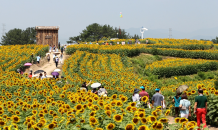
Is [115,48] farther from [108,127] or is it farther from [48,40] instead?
[108,127]

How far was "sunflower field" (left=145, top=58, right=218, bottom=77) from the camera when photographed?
108ft

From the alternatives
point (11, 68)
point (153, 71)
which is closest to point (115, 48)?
point (153, 71)

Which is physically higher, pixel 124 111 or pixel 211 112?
pixel 124 111

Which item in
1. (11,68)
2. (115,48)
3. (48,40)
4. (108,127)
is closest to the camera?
Result: (108,127)

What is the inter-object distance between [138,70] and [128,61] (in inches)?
87.0

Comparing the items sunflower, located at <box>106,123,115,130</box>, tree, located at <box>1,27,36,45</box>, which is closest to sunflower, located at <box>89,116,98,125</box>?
sunflower, located at <box>106,123,115,130</box>

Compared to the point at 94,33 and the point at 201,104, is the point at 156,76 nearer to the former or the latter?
the point at 201,104

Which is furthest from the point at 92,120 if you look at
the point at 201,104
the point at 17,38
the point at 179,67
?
the point at 17,38

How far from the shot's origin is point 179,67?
34031 mm

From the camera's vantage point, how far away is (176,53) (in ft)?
140

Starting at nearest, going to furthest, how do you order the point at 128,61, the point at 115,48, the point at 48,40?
1. the point at 128,61
2. the point at 115,48
3. the point at 48,40

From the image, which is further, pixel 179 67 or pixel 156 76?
pixel 179 67

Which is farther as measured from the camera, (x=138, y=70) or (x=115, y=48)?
(x=115, y=48)

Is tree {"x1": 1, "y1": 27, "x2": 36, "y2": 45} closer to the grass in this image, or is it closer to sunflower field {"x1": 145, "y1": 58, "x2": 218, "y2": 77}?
the grass
